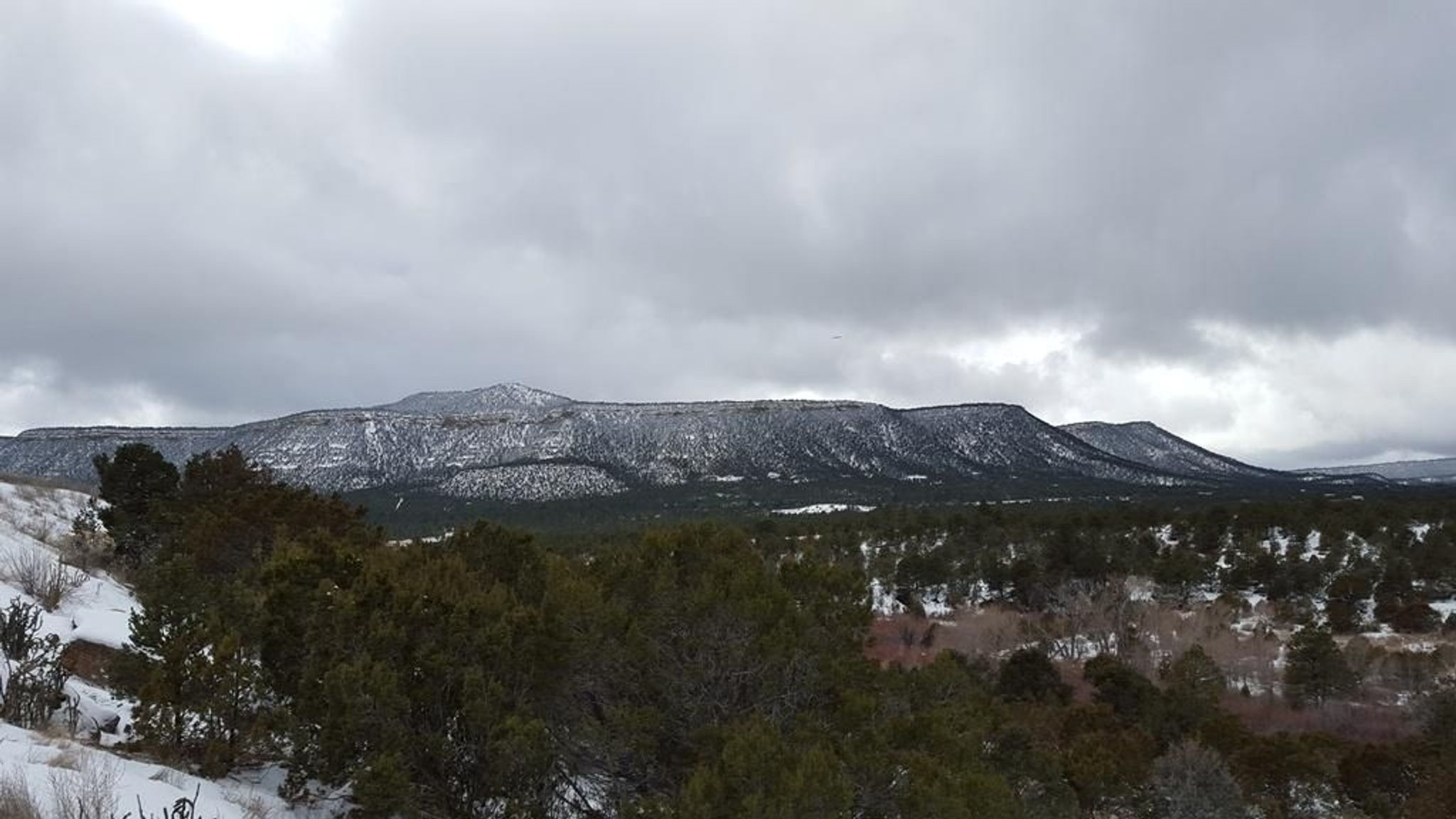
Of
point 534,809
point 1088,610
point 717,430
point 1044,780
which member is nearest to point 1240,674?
point 1088,610

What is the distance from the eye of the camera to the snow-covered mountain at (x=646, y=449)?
14825cm

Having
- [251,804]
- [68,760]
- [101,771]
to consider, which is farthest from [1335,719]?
[68,760]

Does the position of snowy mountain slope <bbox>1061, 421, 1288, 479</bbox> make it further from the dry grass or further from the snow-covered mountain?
the dry grass

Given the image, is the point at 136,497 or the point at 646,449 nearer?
the point at 136,497

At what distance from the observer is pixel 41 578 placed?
1210cm

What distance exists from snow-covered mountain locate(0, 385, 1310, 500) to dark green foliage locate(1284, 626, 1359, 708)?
105584mm

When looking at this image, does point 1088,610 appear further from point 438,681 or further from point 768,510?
point 768,510

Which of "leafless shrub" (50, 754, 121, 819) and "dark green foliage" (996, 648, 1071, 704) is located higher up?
"leafless shrub" (50, 754, 121, 819)

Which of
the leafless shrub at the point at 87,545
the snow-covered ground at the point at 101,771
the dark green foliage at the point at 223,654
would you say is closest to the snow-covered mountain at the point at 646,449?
the leafless shrub at the point at 87,545

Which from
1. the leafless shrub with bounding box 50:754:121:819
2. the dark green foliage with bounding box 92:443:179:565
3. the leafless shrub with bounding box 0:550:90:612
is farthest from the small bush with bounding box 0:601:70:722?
the dark green foliage with bounding box 92:443:179:565

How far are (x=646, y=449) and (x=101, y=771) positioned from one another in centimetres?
16763

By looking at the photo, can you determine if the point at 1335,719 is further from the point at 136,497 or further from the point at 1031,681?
the point at 136,497

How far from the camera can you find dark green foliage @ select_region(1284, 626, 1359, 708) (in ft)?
99.8

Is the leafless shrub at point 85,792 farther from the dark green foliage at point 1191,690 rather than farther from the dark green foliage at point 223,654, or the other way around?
the dark green foliage at point 1191,690
